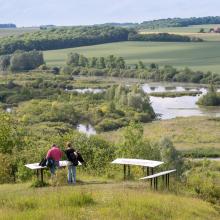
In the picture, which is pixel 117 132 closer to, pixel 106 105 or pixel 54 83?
pixel 106 105

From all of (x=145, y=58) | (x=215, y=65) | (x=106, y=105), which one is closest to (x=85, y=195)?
(x=106, y=105)

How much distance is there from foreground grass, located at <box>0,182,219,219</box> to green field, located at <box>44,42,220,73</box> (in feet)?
366

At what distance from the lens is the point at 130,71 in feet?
420

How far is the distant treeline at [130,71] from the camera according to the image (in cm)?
11683

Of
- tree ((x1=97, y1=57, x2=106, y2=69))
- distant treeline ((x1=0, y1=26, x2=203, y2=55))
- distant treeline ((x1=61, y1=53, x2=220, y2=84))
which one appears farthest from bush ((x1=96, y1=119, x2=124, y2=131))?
distant treeline ((x1=0, y1=26, x2=203, y2=55))

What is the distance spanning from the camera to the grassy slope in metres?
57.0

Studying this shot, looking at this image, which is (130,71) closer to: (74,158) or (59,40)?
(59,40)

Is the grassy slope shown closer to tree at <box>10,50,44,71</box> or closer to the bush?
the bush

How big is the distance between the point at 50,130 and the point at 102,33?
13666cm

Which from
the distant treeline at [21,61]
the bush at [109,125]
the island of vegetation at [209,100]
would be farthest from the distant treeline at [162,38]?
the bush at [109,125]

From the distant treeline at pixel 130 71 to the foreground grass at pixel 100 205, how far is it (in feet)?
319

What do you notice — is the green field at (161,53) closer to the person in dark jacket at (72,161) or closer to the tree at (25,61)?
the tree at (25,61)

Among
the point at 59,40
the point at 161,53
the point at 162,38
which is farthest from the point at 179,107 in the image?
the point at 162,38

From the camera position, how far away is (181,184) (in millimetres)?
19891
